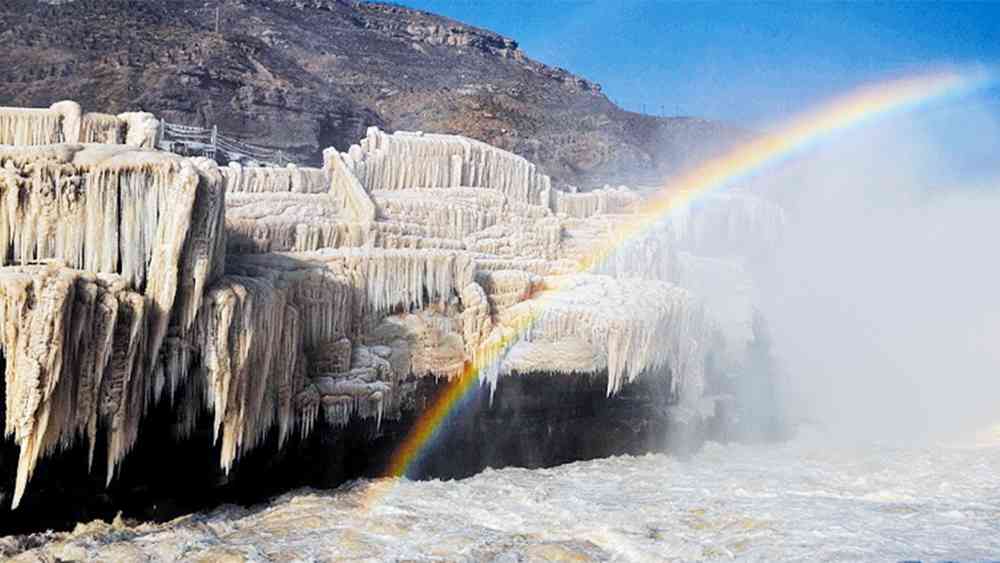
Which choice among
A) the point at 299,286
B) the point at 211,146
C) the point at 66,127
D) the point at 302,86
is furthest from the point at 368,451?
the point at 302,86

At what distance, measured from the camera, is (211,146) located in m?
23.7

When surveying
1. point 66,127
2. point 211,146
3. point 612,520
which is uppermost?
point 211,146

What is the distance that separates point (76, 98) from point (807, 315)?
2916cm

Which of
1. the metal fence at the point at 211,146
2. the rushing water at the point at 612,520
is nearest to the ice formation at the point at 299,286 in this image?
the rushing water at the point at 612,520

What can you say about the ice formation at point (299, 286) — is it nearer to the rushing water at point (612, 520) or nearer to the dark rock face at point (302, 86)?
the rushing water at point (612, 520)

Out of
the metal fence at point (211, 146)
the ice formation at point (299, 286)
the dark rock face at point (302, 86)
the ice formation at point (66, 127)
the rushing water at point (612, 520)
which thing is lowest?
the rushing water at point (612, 520)

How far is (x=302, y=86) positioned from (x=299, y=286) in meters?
36.2

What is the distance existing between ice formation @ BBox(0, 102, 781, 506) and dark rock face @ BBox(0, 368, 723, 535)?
0.32 metres

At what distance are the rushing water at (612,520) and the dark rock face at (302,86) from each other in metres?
27.8

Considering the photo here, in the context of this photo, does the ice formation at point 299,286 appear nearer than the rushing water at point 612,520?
Yes

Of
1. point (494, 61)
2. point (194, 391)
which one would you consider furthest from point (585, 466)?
point (494, 61)

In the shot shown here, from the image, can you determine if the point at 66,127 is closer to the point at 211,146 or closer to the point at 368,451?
the point at 368,451

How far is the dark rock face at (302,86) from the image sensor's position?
36250mm

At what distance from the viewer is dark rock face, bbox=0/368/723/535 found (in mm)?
8688
